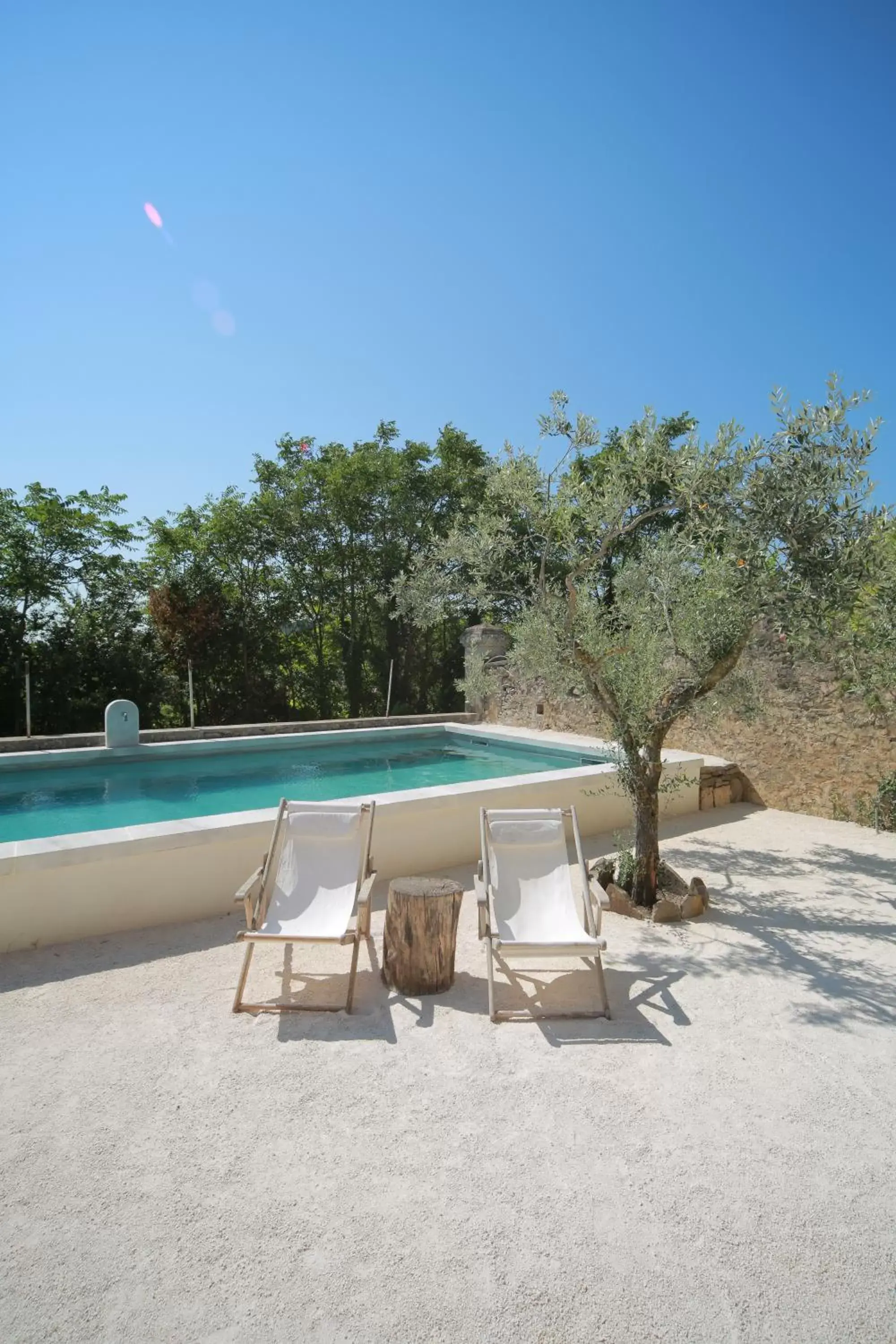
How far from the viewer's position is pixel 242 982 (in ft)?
11.6

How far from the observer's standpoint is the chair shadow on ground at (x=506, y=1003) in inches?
133

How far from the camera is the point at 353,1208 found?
226cm

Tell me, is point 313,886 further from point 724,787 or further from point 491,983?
point 724,787

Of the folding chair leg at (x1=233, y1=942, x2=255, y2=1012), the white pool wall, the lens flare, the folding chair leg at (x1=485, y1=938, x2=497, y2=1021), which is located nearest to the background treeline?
the lens flare

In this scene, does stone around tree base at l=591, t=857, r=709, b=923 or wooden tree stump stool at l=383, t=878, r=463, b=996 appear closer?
wooden tree stump stool at l=383, t=878, r=463, b=996

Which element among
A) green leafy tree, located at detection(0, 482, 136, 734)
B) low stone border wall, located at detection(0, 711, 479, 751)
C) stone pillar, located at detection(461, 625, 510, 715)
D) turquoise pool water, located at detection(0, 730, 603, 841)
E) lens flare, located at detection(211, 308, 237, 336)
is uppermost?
lens flare, located at detection(211, 308, 237, 336)

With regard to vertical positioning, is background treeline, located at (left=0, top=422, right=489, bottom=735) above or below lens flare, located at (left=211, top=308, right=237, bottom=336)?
below

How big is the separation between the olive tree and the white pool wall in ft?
3.31

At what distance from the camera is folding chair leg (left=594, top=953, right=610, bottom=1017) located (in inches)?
139

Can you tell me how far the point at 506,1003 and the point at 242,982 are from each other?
137cm

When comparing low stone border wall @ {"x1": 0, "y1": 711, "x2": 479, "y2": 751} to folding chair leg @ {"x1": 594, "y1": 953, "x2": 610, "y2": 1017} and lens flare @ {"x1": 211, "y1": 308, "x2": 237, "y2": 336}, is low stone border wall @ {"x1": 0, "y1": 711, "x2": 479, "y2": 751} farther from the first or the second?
folding chair leg @ {"x1": 594, "y1": 953, "x2": 610, "y2": 1017}

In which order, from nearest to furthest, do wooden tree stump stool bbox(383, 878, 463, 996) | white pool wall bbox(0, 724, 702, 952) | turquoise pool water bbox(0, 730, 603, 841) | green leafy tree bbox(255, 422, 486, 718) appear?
wooden tree stump stool bbox(383, 878, 463, 996) < white pool wall bbox(0, 724, 702, 952) < turquoise pool water bbox(0, 730, 603, 841) < green leafy tree bbox(255, 422, 486, 718)

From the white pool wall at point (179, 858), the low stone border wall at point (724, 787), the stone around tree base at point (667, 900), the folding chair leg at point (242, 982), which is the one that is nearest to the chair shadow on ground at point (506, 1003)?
the folding chair leg at point (242, 982)

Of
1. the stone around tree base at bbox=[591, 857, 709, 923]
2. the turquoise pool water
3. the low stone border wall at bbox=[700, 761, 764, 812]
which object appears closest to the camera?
the stone around tree base at bbox=[591, 857, 709, 923]
